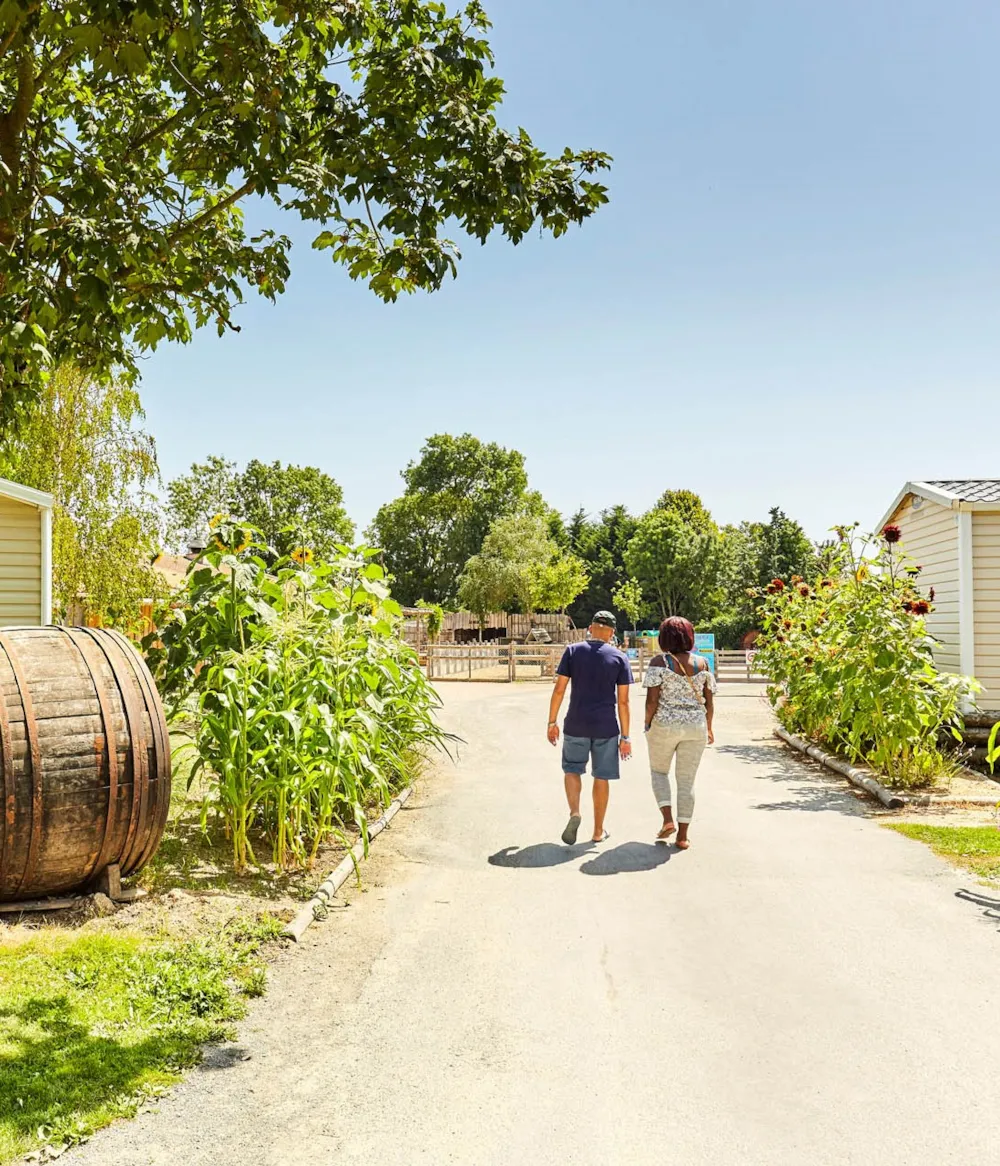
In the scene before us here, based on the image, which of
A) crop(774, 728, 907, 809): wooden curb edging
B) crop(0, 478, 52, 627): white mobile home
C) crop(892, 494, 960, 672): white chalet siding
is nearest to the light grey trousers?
crop(774, 728, 907, 809): wooden curb edging

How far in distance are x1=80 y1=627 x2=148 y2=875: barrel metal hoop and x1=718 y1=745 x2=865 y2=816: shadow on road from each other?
5.73 meters

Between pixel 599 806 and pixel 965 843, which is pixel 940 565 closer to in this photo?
pixel 965 843

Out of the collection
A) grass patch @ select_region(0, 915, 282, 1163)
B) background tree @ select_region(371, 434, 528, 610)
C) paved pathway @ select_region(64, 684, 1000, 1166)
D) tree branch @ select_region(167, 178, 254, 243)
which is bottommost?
paved pathway @ select_region(64, 684, 1000, 1166)

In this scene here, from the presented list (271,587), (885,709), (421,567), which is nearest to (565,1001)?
(271,587)

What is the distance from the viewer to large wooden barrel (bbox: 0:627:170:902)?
490 cm

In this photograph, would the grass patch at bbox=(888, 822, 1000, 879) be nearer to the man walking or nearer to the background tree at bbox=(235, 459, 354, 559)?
the man walking

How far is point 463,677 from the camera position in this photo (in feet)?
102

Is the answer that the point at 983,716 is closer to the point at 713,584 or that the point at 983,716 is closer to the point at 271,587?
the point at 271,587

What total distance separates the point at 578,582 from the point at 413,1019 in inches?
1563

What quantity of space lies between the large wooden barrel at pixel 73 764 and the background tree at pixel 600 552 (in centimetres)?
5611

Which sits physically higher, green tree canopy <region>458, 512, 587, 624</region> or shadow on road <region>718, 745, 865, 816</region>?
green tree canopy <region>458, 512, 587, 624</region>

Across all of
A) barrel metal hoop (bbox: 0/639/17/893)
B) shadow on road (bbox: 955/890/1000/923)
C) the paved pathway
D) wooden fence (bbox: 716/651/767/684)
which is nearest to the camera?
the paved pathway

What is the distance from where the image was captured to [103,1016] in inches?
156

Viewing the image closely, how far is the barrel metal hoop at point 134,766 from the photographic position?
521 centimetres
